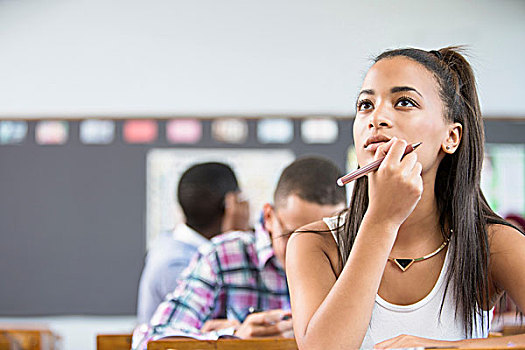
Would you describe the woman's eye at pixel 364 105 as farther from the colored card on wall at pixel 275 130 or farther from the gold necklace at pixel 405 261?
the colored card on wall at pixel 275 130

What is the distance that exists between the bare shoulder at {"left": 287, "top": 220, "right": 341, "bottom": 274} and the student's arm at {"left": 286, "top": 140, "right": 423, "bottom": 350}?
0.05 metres

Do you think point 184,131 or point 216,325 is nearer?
point 216,325

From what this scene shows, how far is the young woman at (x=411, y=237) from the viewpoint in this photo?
43.9 inches

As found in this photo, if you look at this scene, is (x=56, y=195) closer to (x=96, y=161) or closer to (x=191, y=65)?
(x=96, y=161)

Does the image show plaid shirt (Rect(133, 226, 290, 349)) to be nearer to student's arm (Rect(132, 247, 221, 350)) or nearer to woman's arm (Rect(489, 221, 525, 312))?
student's arm (Rect(132, 247, 221, 350))

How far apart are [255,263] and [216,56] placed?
2588 millimetres

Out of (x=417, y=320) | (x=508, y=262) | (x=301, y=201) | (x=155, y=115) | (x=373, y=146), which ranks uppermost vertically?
(x=155, y=115)

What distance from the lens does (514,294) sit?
1.22m

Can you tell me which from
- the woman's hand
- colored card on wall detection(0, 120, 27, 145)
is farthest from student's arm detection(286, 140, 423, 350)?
colored card on wall detection(0, 120, 27, 145)

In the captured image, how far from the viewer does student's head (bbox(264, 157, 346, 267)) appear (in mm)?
1893

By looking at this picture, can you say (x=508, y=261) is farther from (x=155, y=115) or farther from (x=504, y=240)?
(x=155, y=115)

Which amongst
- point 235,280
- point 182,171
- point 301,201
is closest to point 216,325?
point 235,280

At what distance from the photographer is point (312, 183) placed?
193 centimetres

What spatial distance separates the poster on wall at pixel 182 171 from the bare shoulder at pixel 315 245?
9.90ft
